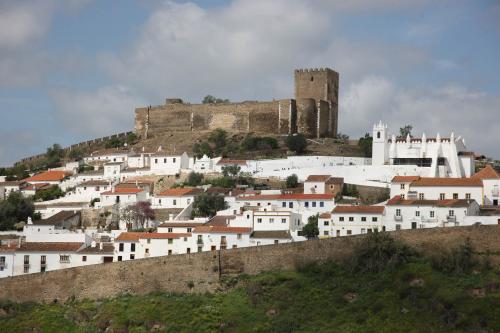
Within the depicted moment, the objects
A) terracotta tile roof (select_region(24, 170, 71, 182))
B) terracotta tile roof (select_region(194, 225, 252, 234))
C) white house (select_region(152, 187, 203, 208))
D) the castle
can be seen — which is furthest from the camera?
the castle

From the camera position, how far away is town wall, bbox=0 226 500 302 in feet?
134

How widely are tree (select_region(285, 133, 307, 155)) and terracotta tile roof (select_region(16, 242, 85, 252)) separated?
24396 mm

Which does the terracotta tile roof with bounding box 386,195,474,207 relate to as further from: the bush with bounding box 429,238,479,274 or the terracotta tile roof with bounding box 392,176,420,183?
the bush with bounding box 429,238,479,274

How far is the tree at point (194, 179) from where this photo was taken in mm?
62125

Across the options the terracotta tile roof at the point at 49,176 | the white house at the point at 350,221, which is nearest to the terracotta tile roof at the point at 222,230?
the white house at the point at 350,221

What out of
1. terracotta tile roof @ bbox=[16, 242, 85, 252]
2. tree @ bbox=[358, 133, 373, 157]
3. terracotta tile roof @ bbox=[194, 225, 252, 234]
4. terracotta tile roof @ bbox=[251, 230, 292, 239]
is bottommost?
terracotta tile roof @ bbox=[16, 242, 85, 252]

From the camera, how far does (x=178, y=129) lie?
81062 mm

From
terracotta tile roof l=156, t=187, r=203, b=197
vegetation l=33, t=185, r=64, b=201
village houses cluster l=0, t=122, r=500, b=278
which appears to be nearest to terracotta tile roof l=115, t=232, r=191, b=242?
village houses cluster l=0, t=122, r=500, b=278

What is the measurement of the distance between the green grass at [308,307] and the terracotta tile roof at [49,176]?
26.2 meters

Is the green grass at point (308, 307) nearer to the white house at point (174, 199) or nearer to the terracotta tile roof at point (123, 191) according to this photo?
the white house at point (174, 199)

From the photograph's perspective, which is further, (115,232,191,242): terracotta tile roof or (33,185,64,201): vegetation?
(33,185,64,201): vegetation

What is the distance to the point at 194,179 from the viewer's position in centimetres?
6231

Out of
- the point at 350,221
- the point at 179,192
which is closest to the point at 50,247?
the point at 179,192

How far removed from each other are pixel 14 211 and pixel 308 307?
25174mm
